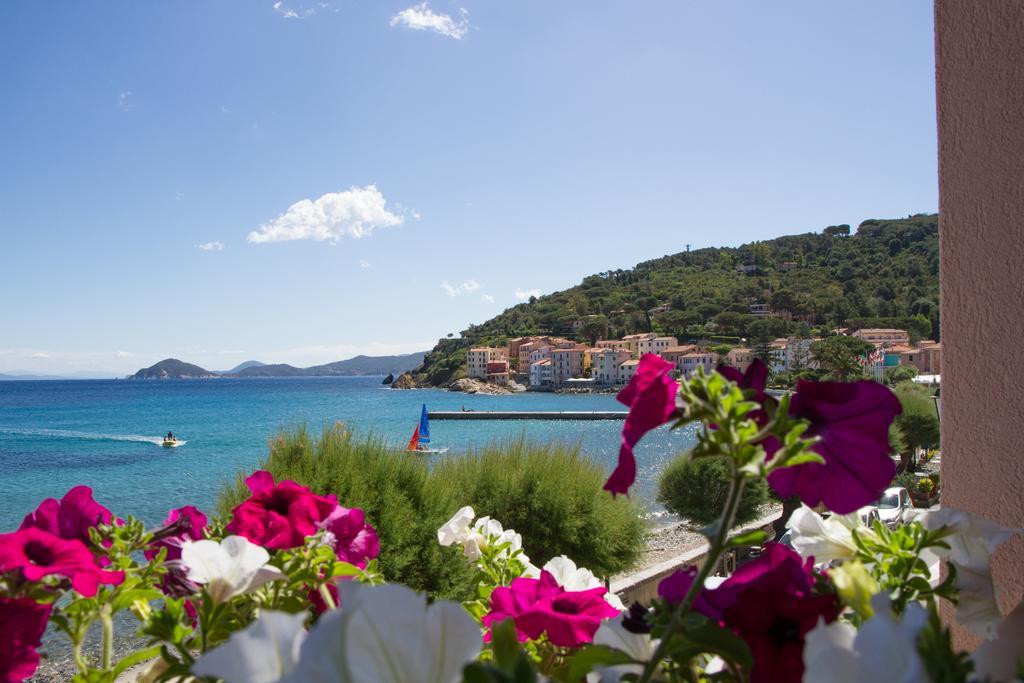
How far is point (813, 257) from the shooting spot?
74438 mm

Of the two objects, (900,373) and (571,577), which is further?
(900,373)

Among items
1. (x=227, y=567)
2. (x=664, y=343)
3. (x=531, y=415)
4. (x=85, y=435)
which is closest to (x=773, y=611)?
(x=227, y=567)

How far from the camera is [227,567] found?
47 centimetres

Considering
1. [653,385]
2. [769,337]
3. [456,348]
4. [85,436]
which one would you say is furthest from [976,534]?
[456,348]

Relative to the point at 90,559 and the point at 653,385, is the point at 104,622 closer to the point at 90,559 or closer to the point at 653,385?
the point at 90,559

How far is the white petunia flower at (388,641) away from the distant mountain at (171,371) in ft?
584

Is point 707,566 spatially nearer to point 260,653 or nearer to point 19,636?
point 260,653

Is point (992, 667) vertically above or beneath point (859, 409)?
beneath

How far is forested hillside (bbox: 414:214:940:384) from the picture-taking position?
56.5m

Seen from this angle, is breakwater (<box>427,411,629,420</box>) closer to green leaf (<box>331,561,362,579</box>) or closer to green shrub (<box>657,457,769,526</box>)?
green shrub (<box>657,457,769,526</box>)

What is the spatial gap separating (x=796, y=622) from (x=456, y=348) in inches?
3759

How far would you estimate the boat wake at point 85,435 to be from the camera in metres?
39.3

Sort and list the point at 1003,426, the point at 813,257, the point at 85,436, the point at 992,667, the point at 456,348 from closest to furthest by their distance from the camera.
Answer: the point at 992,667, the point at 1003,426, the point at 85,436, the point at 813,257, the point at 456,348

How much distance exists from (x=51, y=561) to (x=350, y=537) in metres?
0.23
